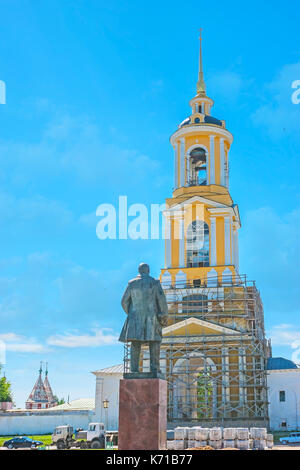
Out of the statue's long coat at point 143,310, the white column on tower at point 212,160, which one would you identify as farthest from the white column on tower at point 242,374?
the statue's long coat at point 143,310

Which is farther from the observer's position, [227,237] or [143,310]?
[227,237]

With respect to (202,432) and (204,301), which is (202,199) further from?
(202,432)

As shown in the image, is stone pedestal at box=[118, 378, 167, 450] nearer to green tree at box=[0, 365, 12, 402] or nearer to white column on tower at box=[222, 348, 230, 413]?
white column on tower at box=[222, 348, 230, 413]

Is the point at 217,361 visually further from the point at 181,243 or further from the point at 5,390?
the point at 5,390

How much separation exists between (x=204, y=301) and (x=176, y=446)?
15560 mm

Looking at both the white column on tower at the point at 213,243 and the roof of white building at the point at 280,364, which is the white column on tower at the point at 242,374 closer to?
the roof of white building at the point at 280,364

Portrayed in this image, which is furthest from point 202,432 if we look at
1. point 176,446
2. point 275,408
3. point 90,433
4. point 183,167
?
point 183,167

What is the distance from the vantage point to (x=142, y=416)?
10.3 meters

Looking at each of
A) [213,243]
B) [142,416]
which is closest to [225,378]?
[213,243]

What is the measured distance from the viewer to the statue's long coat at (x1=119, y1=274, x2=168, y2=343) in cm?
1121

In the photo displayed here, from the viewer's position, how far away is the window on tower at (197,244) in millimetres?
36719

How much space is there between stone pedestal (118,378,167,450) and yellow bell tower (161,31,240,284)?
25129 millimetres

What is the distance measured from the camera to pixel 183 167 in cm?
3909

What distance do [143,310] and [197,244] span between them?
25984 mm
